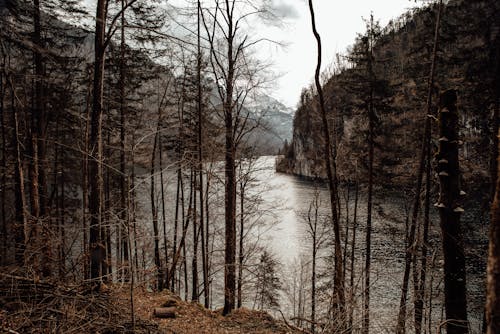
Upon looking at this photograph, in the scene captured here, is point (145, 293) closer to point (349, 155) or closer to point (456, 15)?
point (349, 155)

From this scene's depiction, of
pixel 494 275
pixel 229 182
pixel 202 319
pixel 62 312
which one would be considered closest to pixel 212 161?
pixel 229 182

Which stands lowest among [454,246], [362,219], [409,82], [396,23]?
[362,219]

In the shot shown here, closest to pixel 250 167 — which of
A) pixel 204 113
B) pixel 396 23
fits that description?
pixel 204 113

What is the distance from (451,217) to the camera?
3.92 metres

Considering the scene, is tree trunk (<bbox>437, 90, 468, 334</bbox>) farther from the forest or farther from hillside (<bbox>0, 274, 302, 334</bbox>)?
hillside (<bbox>0, 274, 302, 334</bbox>)

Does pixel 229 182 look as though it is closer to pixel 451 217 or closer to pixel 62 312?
pixel 62 312

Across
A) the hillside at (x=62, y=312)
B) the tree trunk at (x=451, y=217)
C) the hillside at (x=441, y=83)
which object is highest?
the hillside at (x=441, y=83)

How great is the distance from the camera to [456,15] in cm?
990

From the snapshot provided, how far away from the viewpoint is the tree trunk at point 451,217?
3.86 meters

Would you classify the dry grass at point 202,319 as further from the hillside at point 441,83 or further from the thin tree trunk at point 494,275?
the hillside at point 441,83

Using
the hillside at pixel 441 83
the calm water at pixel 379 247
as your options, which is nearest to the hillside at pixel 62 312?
the calm water at pixel 379 247

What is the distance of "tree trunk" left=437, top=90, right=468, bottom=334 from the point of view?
3.86m

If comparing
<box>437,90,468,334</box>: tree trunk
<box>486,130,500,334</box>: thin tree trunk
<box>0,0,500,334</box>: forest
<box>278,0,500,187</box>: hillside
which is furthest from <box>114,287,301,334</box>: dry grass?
<box>278,0,500,187</box>: hillside

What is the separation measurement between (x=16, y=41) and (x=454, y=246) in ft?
29.7
